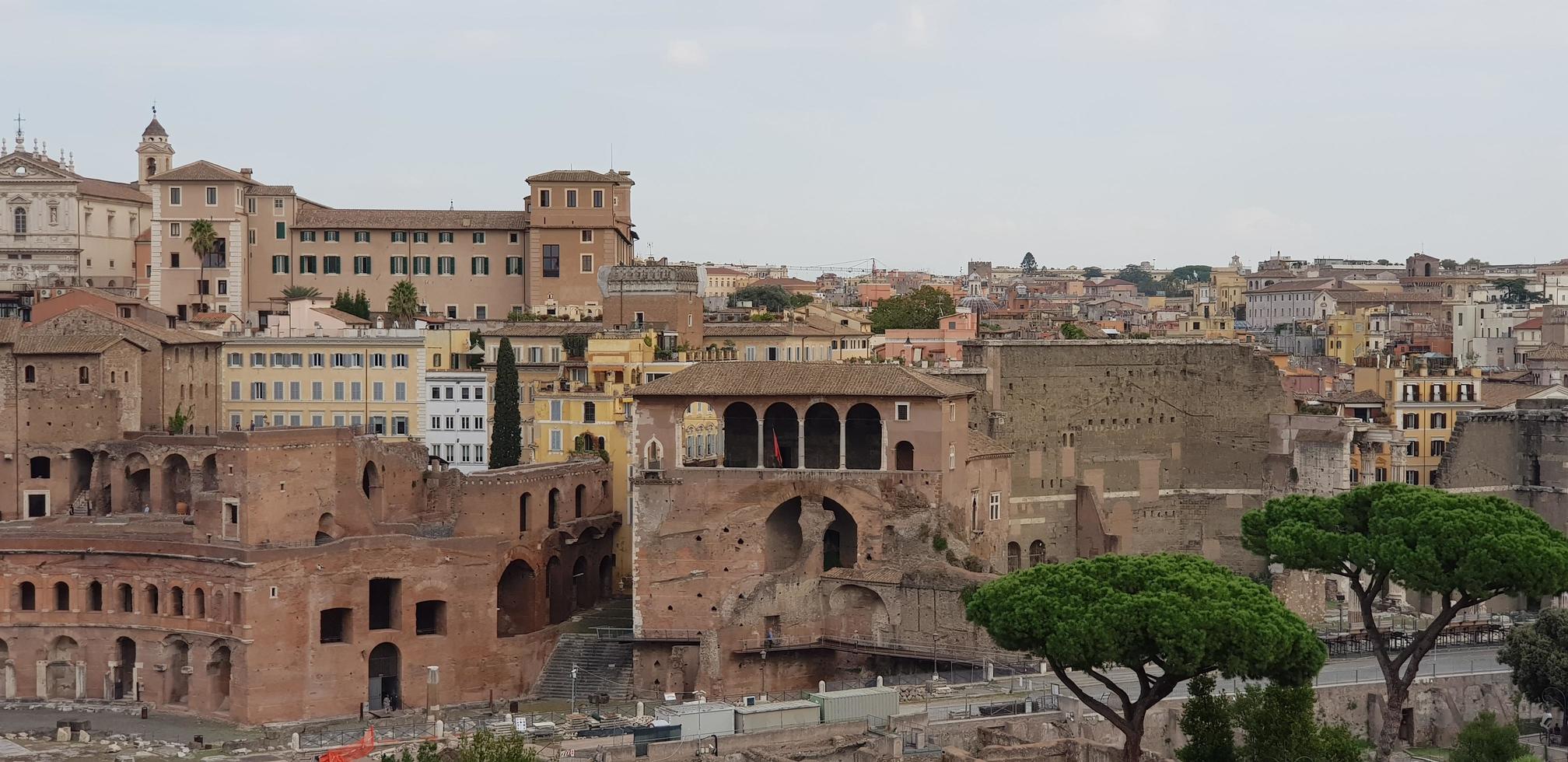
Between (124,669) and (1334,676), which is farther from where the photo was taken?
(124,669)

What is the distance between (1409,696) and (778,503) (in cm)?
1738

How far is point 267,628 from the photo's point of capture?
6228 cm

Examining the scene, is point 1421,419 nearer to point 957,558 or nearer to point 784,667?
point 957,558

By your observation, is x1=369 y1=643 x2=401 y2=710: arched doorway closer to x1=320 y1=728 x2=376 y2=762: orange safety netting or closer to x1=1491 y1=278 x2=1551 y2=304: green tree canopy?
x1=320 y1=728 x2=376 y2=762: orange safety netting

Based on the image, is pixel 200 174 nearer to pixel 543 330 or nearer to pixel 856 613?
pixel 543 330

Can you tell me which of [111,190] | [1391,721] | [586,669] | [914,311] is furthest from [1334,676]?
[111,190]

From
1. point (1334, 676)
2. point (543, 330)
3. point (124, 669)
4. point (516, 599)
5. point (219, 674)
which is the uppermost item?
point (543, 330)

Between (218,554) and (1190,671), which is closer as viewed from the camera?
(1190,671)

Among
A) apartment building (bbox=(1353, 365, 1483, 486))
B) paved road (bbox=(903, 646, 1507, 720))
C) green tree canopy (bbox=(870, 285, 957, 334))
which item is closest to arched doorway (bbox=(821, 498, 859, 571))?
paved road (bbox=(903, 646, 1507, 720))

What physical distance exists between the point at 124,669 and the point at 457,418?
15.5 meters

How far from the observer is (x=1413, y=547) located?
176 feet

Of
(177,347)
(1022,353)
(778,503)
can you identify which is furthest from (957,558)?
(177,347)

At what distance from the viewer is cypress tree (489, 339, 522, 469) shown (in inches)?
2884

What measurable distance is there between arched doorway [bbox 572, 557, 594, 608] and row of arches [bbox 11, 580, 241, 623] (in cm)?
1208
